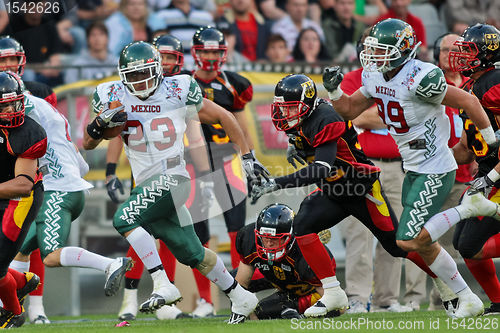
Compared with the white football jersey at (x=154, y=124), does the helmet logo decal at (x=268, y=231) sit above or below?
below

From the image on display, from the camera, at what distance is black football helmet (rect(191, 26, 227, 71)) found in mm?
8039

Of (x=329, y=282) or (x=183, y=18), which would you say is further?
(x=183, y=18)

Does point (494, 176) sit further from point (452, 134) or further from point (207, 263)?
point (207, 263)

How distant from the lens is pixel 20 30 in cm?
1064

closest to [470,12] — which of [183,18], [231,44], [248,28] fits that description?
[248,28]

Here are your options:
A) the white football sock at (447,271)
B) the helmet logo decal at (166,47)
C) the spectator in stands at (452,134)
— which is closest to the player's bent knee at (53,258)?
the helmet logo decal at (166,47)

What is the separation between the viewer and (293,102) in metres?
6.18

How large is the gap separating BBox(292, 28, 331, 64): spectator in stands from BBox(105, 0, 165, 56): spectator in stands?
1.73m

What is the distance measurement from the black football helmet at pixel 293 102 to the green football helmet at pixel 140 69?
2.93 feet

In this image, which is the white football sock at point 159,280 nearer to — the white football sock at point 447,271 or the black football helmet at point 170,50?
the white football sock at point 447,271

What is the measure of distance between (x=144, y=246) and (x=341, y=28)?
20.6 ft

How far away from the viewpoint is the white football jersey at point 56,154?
6.77 metres

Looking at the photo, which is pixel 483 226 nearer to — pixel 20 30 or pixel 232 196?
pixel 232 196

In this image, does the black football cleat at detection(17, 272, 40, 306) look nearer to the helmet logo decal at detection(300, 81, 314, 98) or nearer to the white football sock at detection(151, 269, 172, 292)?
the white football sock at detection(151, 269, 172, 292)
